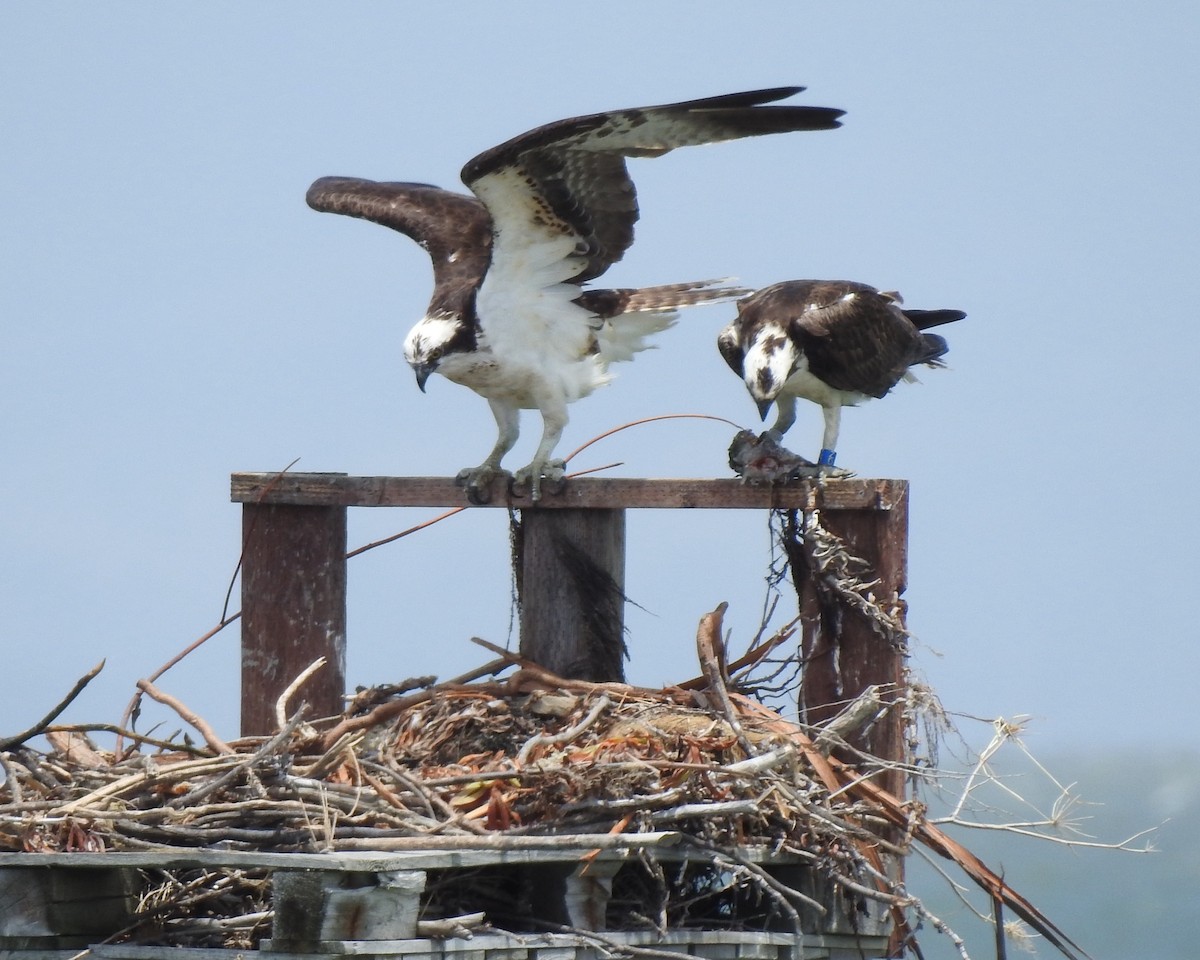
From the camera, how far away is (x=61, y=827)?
17.1 ft

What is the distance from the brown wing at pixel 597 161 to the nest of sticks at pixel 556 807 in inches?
68.9

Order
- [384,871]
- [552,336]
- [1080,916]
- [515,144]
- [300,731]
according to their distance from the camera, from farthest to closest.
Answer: [1080,916] → [552,336] → [515,144] → [300,731] → [384,871]

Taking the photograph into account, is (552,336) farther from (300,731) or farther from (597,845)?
(597,845)

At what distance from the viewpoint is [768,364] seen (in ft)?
22.6

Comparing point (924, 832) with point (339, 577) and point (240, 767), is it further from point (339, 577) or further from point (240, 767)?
point (339, 577)

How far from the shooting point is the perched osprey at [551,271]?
652 cm

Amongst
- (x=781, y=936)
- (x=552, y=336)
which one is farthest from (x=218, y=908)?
(x=552, y=336)

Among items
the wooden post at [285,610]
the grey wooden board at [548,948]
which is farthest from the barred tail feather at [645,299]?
the grey wooden board at [548,948]

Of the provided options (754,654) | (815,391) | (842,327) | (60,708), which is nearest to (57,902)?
(60,708)

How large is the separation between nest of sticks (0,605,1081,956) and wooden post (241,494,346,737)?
0.61 metres

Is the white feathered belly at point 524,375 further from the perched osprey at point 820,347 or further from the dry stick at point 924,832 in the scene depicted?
the dry stick at point 924,832

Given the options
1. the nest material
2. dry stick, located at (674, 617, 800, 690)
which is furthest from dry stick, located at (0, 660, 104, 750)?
dry stick, located at (674, 617, 800, 690)

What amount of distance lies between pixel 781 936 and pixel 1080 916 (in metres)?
43.8

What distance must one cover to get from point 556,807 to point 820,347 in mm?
2476
